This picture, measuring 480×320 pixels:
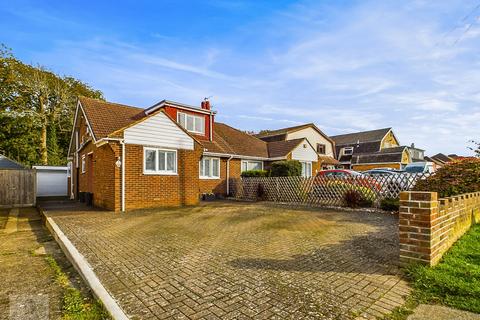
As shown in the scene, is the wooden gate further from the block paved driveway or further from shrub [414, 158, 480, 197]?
shrub [414, 158, 480, 197]

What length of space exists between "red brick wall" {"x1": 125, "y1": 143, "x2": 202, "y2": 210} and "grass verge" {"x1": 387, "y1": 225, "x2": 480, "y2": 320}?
10.6 meters

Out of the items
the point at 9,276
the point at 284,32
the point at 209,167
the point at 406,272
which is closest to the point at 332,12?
the point at 284,32

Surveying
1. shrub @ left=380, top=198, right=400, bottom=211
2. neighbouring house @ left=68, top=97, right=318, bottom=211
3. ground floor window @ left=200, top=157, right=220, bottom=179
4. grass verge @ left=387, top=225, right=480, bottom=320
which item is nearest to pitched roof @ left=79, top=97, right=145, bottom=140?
neighbouring house @ left=68, top=97, right=318, bottom=211

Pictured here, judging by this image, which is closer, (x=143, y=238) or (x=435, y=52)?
(x=143, y=238)

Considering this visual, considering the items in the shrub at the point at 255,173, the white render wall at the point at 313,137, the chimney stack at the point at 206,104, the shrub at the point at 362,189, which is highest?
the chimney stack at the point at 206,104

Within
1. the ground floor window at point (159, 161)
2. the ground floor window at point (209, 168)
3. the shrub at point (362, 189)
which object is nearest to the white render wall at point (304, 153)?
the ground floor window at point (209, 168)

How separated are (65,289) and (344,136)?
5316 cm

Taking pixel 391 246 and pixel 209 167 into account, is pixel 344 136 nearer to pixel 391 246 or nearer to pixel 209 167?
pixel 209 167

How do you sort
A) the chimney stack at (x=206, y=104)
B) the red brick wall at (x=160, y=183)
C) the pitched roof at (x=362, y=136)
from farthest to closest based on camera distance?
1. the pitched roof at (x=362, y=136)
2. the chimney stack at (x=206, y=104)
3. the red brick wall at (x=160, y=183)

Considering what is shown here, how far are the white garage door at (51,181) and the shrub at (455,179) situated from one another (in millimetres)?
26893

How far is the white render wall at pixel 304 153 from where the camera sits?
21402 mm

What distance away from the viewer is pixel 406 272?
12.5ft

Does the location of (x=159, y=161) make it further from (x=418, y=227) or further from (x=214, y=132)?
(x=418, y=227)

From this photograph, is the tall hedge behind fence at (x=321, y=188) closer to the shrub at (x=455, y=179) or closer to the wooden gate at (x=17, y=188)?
the shrub at (x=455, y=179)
